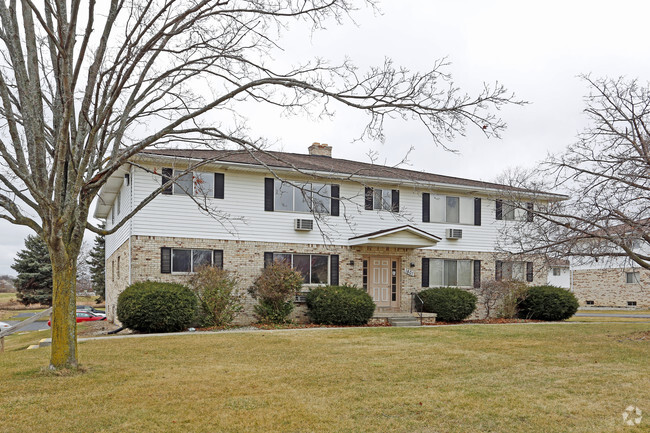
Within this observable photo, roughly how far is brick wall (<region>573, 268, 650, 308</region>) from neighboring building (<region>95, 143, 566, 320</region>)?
1999cm

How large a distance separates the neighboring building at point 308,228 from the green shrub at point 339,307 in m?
1.51

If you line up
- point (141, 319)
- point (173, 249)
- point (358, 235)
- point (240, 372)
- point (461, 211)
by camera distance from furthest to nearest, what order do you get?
point (461, 211)
point (358, 235)
point (173, 249)
point (141, 319)
point (240, 372)

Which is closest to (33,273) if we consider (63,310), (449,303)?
(449,303)

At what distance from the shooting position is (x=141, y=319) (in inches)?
643

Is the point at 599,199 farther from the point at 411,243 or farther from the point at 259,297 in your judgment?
the point at 259,297

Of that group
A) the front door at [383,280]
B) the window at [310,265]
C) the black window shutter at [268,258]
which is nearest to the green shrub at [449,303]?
the front door at [383,280]

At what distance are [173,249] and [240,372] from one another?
32.4 feet

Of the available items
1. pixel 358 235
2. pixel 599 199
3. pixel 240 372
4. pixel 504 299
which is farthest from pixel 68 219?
pixel 504 299

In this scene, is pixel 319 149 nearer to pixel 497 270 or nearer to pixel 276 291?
pixel 497 270

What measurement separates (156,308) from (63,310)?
724 cm

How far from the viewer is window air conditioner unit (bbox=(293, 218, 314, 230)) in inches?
810

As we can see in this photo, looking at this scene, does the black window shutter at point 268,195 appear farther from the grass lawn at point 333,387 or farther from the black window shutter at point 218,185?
the grass lawn at point 333,387

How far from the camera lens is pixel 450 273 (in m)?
23.4

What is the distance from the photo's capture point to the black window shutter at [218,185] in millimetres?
19703
